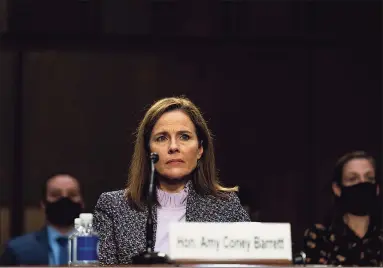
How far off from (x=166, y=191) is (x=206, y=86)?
3.17 m

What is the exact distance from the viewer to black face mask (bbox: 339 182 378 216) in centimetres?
532

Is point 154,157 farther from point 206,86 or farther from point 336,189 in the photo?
point 206,86

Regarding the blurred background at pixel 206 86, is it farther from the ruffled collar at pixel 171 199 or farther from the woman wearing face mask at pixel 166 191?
the ruffled collar at pixel 171 199

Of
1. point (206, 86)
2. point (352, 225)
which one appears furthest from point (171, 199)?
point (206, 86)

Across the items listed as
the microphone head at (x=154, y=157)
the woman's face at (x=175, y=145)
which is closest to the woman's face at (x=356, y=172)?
the woman's face at (x=175, y=145)

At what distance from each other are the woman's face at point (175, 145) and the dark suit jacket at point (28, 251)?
164 cm

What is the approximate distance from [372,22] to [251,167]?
1215mm

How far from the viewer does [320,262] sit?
16.8 feet

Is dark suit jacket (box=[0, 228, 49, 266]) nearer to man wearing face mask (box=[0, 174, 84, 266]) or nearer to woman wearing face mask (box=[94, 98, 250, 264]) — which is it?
man wearing face mask (box=[0, 174, 84, 266])

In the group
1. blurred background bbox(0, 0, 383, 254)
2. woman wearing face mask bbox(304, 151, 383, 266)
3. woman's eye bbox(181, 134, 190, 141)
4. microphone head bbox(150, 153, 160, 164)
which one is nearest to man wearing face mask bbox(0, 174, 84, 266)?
blurred background bbox(0, 0, 383, 254)

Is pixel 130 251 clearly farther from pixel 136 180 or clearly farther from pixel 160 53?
pixel 160 53

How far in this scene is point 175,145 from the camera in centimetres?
387

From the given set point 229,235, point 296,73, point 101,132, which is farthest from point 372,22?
point 229,235

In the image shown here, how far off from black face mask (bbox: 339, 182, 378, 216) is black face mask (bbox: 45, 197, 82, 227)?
1.40m
